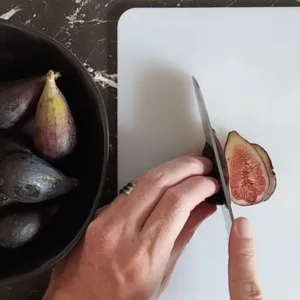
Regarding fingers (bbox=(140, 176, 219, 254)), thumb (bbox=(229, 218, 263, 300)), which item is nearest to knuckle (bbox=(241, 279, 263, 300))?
thumb (bbox=(229, 218, 263, 300))

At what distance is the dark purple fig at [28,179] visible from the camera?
754 mm

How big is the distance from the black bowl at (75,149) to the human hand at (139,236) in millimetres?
30

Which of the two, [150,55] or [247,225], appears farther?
[150,55]

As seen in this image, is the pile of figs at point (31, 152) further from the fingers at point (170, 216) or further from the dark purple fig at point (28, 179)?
the fingers at point (170, 216)

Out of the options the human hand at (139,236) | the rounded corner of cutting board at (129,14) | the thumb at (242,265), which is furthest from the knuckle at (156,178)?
the rounded corner of cutting board at (129,14)

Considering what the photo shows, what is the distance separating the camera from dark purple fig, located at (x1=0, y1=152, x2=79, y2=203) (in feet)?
2.48

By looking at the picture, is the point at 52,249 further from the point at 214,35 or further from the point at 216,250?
the point at 214,35

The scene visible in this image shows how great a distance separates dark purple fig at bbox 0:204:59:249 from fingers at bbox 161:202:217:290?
0.58 ft

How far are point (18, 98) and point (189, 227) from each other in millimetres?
280

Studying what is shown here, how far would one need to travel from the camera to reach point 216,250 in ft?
2.94

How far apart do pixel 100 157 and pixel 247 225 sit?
200mm

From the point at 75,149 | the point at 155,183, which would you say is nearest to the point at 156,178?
the point at 155,183

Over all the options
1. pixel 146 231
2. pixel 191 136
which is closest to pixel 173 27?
pixel 191 136

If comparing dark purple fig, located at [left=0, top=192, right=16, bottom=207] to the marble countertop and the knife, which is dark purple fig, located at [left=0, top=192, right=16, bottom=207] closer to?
the marble countertop
